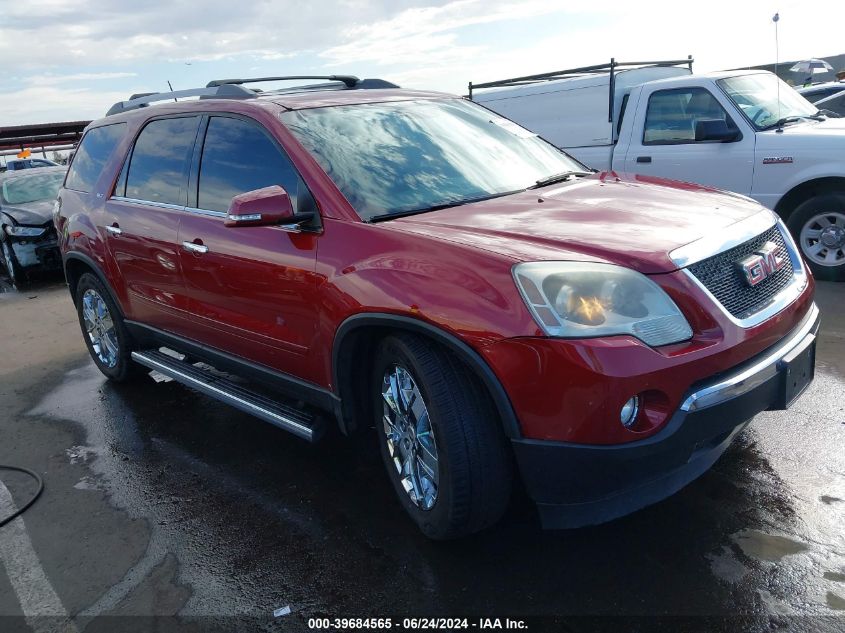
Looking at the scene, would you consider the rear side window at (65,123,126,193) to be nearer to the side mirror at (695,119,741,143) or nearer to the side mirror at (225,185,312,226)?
the side mirror at (225,185,312,226)

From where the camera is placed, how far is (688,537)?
3.07 metres

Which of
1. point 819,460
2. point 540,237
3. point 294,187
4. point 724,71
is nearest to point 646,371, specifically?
point 540,237

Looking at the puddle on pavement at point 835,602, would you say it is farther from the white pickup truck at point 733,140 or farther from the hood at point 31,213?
the hood at point 31,213

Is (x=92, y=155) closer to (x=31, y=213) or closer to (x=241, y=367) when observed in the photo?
(x=241, y=367)

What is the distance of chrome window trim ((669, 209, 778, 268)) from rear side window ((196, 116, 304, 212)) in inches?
69.2

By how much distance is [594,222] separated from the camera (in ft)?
→ 10.3

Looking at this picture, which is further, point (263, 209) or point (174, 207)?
point (174, 207)

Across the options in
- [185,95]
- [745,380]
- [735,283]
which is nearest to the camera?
[745,380]

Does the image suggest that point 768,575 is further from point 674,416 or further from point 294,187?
point 294,187

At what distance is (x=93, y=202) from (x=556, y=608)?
4271 mm

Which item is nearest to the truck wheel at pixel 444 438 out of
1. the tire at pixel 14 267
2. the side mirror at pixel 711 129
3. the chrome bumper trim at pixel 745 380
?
the chrome bumper trim at pixel 745 380

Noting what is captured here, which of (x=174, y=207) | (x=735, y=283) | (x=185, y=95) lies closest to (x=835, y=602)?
(x=735, y=283)

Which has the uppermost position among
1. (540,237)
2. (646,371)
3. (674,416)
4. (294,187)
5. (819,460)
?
(294,187)

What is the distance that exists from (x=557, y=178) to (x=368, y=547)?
2165 millimetres
